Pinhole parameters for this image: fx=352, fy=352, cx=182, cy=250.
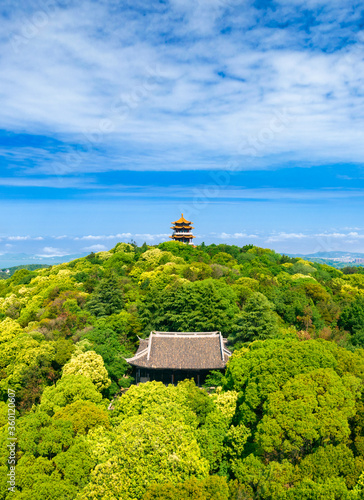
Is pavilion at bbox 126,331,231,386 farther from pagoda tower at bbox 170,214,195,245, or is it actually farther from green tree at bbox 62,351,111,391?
pagoda tower at bbox 170,214,195,245

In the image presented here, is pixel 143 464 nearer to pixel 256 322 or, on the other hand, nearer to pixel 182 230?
pixel 256 322

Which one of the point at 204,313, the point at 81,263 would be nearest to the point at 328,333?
the point at 204,313

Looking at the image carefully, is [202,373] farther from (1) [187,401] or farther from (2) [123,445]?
(2) [123,445]

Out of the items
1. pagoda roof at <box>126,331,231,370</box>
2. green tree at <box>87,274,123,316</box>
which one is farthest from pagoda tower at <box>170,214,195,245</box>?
→ pagoda roof at <box>126,331,231,370</box>

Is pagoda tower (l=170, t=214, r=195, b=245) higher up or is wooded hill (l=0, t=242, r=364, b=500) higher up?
pagoda tower (l=170, t=214, r=195, b=245)

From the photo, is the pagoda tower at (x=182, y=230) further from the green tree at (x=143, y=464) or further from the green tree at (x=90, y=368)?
the green tree at (x=143, y=464)

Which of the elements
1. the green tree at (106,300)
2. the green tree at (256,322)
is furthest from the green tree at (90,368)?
the green tree at (106,300)

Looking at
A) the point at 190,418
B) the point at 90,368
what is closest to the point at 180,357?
the point at 90,368
